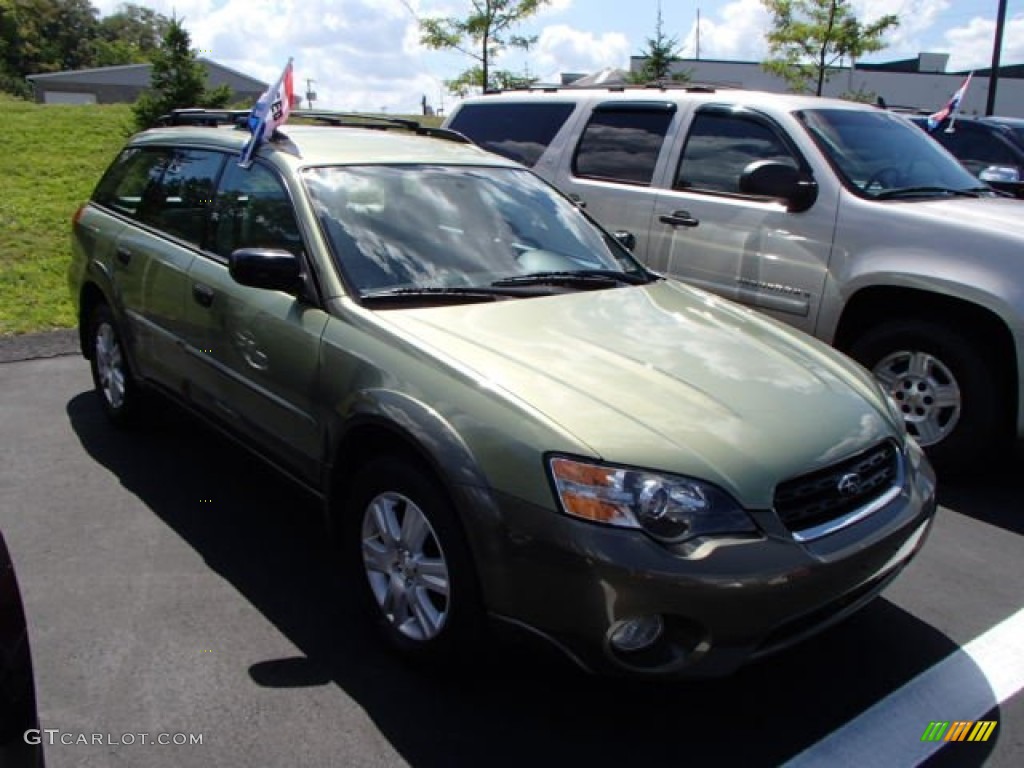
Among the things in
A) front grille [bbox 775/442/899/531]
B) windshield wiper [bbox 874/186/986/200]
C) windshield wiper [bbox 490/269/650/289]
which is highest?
windshield wiper [bbox 874/186/986/200]

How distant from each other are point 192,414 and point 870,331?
3.63 m

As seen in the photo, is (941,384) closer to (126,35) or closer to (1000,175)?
(1000,175)

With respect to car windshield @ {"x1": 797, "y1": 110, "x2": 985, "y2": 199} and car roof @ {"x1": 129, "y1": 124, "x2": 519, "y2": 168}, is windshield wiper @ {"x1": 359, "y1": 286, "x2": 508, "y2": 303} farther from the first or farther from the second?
car windshield @ {"x1": 797, "y1": 110, "x2": 985, "y2": 199}

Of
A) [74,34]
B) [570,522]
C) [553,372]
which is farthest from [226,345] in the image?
[74,34]

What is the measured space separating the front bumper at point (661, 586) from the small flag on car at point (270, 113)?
88.1 inches

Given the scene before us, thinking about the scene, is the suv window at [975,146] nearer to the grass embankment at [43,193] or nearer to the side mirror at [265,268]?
the side mirror at [265,268]

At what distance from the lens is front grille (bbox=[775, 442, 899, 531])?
2.52 metres

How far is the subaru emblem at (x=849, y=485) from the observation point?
265 centimetres

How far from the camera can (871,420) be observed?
293cm

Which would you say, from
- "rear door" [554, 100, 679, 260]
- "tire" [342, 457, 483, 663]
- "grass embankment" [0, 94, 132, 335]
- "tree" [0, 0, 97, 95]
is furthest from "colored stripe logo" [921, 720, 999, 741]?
"tree" [0, 0, 97, 95]

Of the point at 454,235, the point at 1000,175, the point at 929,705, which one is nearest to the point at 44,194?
the point at 454,235

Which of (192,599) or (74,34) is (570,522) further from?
(74,34)

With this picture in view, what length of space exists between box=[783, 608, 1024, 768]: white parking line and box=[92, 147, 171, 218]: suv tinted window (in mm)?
4149

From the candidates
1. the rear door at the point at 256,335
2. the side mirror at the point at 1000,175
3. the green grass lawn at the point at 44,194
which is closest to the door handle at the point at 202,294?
the rear door at the point at 256,335
